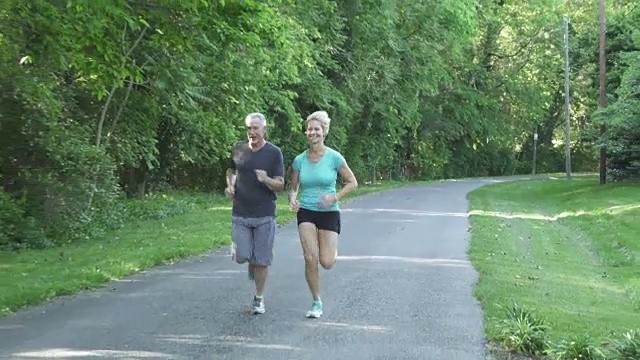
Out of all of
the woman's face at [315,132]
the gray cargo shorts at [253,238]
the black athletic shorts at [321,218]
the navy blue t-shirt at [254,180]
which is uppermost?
the woman's face at [315,132]

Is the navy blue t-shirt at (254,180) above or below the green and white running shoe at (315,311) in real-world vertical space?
above

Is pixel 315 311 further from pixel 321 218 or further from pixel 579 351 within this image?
pixel 579 351

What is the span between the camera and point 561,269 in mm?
12555

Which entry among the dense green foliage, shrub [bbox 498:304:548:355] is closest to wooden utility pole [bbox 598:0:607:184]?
the dense green foliage

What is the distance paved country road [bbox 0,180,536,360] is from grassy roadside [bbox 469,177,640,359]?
40 centimetres

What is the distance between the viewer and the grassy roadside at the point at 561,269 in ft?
24.4

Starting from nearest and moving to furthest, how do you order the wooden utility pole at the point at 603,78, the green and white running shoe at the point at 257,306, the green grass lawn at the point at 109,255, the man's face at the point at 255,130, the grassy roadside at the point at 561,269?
1. the grassy roadside at the point at 561,269
2. the man's face at the point at 255,130
3. the green and white running shoe at the point at 257,306
4. the green grass lawn at the point at 109,255
5. the wooden utility pole at the point at 603,78

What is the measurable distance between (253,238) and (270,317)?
0.81 metres

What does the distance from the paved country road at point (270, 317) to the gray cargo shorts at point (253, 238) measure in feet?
2.00

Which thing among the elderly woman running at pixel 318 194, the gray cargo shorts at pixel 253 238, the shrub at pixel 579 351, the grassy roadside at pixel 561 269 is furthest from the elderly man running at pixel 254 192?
the shrub at pixel 579 351

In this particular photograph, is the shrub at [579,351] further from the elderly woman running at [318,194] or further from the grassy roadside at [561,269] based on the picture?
the elderly woman running at [318,194]

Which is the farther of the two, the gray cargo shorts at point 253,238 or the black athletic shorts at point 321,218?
the gray cargo shorts at point 253,238

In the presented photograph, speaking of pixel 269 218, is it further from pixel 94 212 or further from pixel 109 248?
pixel 94 212

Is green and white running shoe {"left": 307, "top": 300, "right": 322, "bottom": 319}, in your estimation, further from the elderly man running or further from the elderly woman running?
the elderly man running
